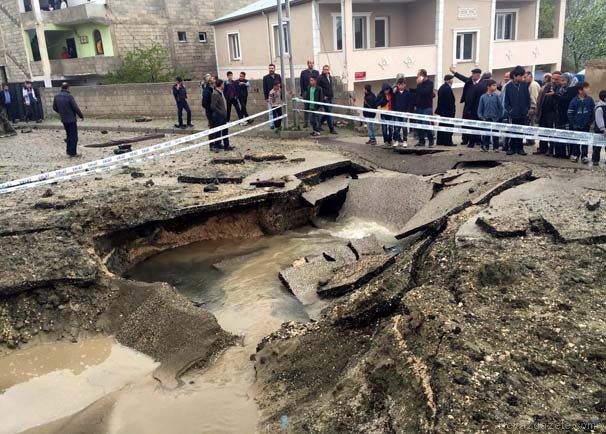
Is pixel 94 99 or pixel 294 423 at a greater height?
pixel 94 99

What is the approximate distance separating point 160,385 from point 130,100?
1796 cm

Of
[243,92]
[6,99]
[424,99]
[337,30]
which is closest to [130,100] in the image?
[6,99]

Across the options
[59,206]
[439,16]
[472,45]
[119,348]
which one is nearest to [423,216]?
[119,348]

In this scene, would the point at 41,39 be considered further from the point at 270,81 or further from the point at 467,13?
the point at 467,13

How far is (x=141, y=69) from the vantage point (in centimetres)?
2512

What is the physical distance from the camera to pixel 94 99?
21797mm

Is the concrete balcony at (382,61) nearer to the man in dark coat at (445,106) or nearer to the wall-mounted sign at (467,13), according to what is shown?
the wall-mounted sign at (467,13)

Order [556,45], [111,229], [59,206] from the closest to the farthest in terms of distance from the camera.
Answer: [111,229], [59,206], [556,45]

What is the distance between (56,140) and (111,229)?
11.2 metres

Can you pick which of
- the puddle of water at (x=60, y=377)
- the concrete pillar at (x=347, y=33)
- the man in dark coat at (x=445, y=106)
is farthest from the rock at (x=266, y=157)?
the concrete pillar at (x=347, y=33)

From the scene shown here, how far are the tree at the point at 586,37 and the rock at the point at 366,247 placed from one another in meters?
30.0

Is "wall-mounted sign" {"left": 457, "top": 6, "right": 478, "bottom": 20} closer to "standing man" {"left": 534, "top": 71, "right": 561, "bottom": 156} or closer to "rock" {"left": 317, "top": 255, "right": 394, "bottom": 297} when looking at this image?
"standing man" {"left": 534, "top": 71, "right": 561, "bottom": 156}

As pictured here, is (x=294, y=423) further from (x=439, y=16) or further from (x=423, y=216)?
(x=439, y=16)

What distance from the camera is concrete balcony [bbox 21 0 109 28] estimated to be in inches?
1030
